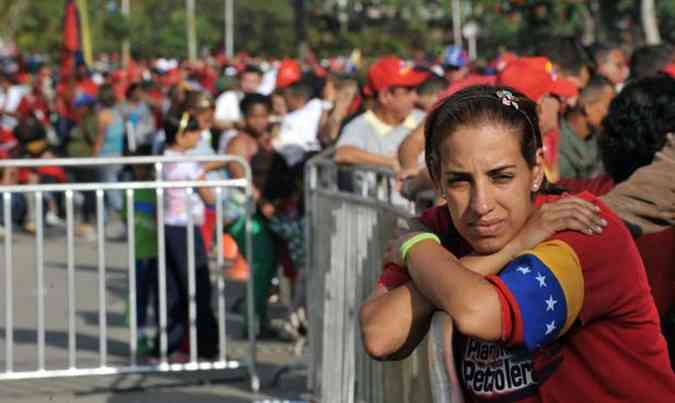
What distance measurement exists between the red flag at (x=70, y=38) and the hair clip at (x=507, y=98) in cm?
2127

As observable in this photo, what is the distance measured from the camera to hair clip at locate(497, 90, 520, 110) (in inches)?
115

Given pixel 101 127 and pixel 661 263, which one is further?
pixel 101 127

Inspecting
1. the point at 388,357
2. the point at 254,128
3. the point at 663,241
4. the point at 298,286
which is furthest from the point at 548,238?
the point at 254,128

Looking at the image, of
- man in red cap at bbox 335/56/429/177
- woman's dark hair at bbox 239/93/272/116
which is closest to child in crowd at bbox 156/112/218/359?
man in red cap at bbox 335/56/429/177

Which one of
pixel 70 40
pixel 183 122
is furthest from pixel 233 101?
pixel 183 122

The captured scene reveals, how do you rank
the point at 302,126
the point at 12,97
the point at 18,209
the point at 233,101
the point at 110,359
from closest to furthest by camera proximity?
the point at 110,359
the point at 302,126
the point at 233,101
the point at 18,209
the point at 12,97

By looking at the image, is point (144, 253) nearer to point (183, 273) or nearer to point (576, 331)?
point (183, 273)

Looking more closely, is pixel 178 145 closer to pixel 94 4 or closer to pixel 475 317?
pixel 475 317

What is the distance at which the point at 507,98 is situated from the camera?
9.67 feet

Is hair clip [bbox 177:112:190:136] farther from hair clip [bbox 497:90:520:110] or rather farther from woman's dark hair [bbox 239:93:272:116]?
hair clip [bbox 497:90:520:110]

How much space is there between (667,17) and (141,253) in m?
41.3

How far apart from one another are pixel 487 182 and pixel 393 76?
651 cm

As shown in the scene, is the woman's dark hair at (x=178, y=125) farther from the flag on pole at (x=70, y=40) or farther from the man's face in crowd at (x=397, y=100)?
the flag on pole at (x=70, y=40)

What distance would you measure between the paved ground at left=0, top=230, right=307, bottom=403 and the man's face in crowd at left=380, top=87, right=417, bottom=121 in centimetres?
169
